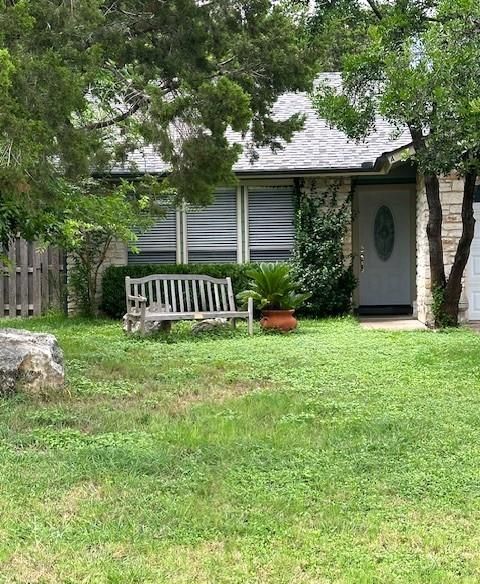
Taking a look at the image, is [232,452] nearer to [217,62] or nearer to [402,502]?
[402,502]

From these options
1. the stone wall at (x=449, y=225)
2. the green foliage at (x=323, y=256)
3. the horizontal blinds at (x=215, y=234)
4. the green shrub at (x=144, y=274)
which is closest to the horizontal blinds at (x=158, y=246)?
the horizontal blinds at (x=215, y=234)

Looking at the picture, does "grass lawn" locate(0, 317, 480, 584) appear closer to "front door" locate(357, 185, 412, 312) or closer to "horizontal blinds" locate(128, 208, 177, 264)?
"horizontal blinds" locate(128, 208, 177, 264)

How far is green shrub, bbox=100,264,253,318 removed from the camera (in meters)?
13.8

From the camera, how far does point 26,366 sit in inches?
244

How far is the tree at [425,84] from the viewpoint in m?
7.02

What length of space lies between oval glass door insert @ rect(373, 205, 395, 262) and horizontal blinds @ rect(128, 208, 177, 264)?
4189 mm

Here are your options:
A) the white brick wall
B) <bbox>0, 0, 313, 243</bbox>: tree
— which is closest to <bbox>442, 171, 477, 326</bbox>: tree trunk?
<bbox>0, 0, 313, 243</bbox>: tree

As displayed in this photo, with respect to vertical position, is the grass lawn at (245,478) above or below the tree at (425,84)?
below

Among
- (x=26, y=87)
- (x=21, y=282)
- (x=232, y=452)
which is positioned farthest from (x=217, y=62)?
(x=21, y=282)

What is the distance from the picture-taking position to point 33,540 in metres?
3.27

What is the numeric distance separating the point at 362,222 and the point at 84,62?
901 centimetres

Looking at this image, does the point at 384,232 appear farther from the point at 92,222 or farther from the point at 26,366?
the point at 26,366

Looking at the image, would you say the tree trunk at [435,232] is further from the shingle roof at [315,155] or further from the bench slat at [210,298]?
the bench slat at [210,298]

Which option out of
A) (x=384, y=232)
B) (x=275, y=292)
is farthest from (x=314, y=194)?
(x=275, y=292)
